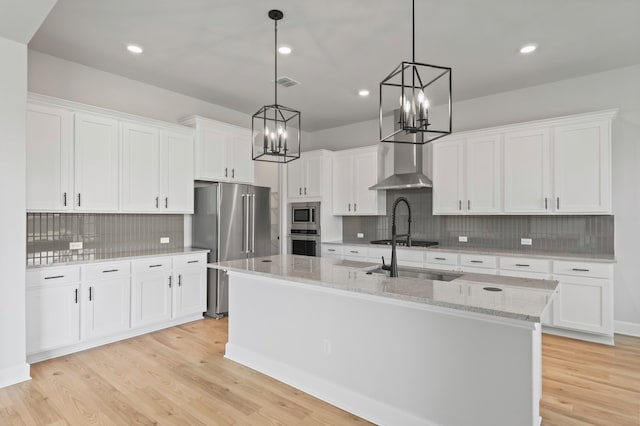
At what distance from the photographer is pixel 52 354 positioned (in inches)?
130

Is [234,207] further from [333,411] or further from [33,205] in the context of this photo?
[333,411]

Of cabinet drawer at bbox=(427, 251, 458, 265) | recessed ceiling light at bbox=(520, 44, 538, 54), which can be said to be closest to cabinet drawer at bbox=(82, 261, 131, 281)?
Answer: cabinet drawer at bbox=(427, 251, 458, 265)

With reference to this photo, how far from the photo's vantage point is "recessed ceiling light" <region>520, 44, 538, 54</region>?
3385mm

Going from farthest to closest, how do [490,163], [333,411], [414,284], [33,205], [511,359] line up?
[490,163] → [33,205] → [333,411] → [414,284] → [511,359]

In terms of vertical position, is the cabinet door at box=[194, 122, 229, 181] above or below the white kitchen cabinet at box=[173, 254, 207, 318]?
above

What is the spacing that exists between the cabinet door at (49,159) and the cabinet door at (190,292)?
1.45 m

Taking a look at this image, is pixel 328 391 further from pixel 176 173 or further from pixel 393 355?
pixel 176 173

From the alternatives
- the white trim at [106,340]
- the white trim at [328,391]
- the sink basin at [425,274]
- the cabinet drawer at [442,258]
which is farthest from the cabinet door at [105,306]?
the cabinet drawer at [442,258]

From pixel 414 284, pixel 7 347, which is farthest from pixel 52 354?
pixel 414 284

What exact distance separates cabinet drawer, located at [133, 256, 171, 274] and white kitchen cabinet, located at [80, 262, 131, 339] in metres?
0.10

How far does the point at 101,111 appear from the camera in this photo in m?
3.75

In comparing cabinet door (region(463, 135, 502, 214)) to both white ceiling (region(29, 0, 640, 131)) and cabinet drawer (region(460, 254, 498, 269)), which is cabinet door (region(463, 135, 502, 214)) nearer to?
cabinet drawer (region(460, 254, 498, 269))

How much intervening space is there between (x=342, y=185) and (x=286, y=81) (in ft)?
6.79

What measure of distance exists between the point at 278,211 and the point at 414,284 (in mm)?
4373
